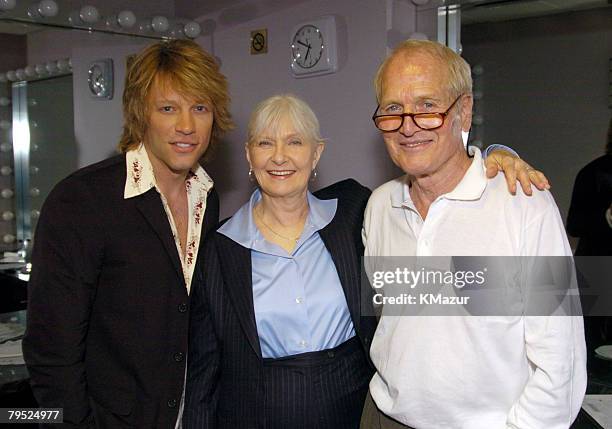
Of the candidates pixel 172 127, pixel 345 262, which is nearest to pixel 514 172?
pixel 345 262

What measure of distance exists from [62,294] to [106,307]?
0.39ft

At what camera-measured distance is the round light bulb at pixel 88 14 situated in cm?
278

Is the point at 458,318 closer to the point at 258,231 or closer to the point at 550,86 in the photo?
the point at 258,231

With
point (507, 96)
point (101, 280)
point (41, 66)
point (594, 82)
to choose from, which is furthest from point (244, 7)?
point (101, 280)

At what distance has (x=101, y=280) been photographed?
1573 mm

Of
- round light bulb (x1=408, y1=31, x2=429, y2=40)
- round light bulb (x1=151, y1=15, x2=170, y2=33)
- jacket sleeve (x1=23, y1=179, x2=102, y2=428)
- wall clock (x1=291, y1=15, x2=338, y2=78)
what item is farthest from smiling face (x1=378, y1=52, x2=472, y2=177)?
round light bulb (x1=151, y1=15, x2=170, y2=33)

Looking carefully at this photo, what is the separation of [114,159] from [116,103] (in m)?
1.75

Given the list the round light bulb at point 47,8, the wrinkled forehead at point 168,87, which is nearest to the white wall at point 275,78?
the round light bulb at point 47,8

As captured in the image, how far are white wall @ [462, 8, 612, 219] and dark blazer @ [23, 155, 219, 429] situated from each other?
1.63 m

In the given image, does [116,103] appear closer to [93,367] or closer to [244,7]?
[244,7]

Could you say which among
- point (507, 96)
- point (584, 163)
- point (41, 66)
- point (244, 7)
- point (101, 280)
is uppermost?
point (244, 7)

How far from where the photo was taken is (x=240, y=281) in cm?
160

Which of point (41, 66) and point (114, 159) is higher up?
point (41, 66)

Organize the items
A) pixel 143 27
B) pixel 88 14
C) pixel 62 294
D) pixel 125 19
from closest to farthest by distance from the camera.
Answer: pixel 62 294 → pixel 88 14 → pixel 125 19 → pixel 143 27
